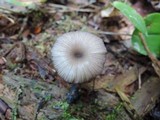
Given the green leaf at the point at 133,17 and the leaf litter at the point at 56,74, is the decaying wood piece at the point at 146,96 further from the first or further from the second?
the green leaf at the point at 133,17

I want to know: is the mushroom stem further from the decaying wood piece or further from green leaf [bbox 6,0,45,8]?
green leaf [bbox 6,0,45,8]

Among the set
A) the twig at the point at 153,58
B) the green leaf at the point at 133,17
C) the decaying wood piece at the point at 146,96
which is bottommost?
the decaying wood piece at the point at 146,96

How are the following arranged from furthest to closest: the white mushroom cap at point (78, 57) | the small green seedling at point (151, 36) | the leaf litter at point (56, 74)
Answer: the small green seedling at point (151, 36), the leaf litter at point (56, 74), the white mushroom cap at point (78, 57)

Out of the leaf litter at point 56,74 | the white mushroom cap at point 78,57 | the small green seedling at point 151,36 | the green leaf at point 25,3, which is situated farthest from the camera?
the green leaf at point 25,3

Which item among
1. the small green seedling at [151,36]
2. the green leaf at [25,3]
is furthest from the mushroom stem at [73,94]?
the green leaf at [25,3]

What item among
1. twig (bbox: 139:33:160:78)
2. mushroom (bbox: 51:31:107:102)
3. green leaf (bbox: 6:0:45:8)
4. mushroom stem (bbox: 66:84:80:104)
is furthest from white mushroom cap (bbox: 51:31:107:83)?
green leaf (bbox: 6:0:45:8)

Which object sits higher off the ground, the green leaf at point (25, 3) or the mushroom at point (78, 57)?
the green leaf at point (25, 3)

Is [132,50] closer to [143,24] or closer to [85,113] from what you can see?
[143,24]
